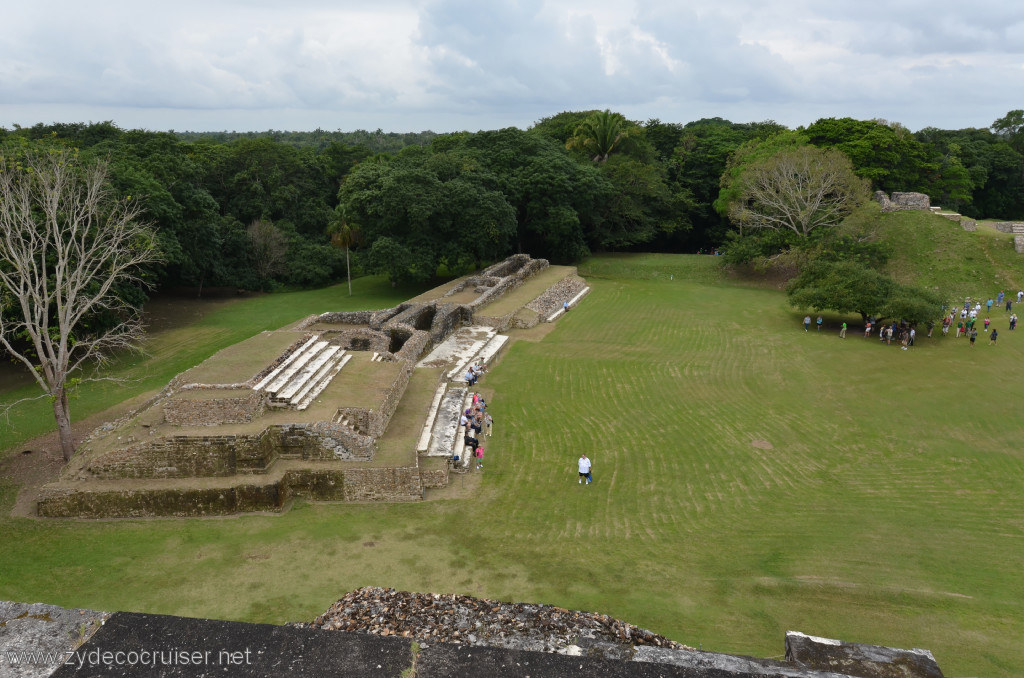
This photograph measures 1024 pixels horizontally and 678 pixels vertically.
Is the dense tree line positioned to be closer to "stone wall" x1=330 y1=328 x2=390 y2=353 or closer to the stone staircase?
"stone wall" x1=330 y1=328 x2=390 y2=353

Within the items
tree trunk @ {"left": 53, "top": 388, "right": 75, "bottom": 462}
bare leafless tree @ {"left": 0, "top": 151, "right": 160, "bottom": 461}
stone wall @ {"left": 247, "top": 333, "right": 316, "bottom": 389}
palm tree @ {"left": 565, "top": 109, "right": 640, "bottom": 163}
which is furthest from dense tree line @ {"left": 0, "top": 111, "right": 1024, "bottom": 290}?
tree trunk @ {"left": 53, "top": 388, "right": 75, "bottom": 462}

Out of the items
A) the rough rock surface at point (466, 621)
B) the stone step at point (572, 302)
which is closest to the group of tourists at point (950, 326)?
the stone step at point (572, 302)

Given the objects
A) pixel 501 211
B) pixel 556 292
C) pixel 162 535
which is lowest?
pixel 162 535

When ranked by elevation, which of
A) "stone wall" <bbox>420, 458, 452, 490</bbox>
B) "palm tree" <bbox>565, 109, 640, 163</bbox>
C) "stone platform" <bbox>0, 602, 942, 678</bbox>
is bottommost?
"stone wall" <bbox>420, 458, 452, 490</bbox>

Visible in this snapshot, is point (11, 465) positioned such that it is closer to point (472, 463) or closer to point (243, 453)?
point (243, 453)

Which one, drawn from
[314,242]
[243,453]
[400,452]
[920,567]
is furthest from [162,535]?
[314,242]

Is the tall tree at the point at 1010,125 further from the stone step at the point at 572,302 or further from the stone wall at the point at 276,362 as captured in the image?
the stone wall at the point at 276,362

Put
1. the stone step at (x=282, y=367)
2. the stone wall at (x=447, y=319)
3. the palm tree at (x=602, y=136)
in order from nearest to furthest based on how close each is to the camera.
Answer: the stone step at (x=282, y=367) < the stone wall at (x=447, y=319) < the palm tree at (x=602, y=136)
